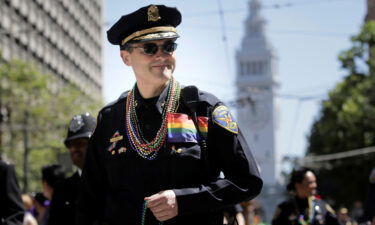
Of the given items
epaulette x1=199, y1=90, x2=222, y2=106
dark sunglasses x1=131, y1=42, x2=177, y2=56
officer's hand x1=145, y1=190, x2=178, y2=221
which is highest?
dark sunglasses x1=131, y1=42, x2=177, y2=56

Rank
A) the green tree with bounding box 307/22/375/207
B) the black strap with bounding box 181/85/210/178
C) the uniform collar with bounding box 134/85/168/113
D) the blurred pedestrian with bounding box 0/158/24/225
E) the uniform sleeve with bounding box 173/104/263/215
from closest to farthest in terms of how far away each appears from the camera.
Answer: the uniform sleeve with bounding box 173/104/263/215
the black strap with bounding box 181/85/210/178
the uniform collar with bounding box 134/85/168/113
the blurred pedestrian with bounding box 0/158/24/225
the green tree with bounding box 307/22/375/207

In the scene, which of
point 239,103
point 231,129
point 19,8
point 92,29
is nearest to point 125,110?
point 231,129

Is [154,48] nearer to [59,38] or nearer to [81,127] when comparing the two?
[81,127]

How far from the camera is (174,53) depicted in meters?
4.49

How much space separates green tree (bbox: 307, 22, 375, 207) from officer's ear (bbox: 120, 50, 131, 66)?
3112 cm

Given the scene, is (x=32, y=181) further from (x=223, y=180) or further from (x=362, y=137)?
(x=223, y=180)

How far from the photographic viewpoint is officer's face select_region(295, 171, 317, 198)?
1079 cm

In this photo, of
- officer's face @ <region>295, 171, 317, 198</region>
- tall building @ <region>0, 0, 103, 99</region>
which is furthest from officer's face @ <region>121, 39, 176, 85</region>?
tall building @ <region>0, 0, 103, 99</region>

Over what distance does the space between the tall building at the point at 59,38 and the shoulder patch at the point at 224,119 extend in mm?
40956

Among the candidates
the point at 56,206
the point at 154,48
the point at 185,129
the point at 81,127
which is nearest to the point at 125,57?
the point at 154,48

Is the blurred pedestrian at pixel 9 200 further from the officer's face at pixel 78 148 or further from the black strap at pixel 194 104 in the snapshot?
the black strap at pixel 194 104

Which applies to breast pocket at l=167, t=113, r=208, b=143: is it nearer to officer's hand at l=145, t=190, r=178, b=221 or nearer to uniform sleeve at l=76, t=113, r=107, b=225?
officer's hand at l=145, t=190, r=178, b=221

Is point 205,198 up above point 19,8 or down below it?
below

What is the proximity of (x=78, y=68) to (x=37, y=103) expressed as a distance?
2840cm
